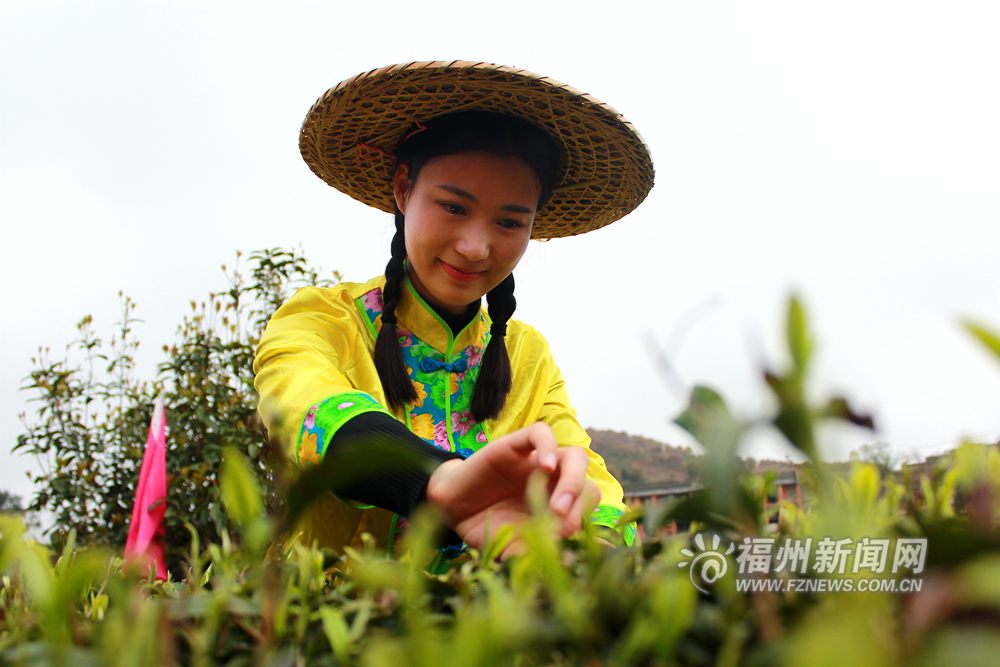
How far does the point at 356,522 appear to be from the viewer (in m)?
1.39

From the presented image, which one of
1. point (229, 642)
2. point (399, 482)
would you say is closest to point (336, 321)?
point (399, 482)

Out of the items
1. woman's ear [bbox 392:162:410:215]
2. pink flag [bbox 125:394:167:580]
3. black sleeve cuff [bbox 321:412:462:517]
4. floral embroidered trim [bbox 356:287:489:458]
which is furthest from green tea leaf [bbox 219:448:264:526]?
pink flag [bbox 125:394:167:580]

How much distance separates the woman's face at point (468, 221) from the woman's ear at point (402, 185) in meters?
0.13

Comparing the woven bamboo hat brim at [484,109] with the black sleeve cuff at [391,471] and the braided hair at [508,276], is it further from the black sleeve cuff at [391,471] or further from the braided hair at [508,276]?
the black sleeve cuff at [391,471]

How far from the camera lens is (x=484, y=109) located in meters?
1.49

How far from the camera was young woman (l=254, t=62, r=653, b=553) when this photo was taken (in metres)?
1.35

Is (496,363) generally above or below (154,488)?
above

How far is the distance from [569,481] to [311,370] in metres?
0.69

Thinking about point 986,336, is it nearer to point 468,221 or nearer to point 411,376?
point 468,221

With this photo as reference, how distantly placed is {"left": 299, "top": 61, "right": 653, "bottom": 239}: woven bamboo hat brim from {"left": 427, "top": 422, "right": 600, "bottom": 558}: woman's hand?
839 millimetres

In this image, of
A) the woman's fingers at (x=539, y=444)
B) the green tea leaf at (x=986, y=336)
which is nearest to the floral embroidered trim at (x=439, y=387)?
the woman's fingers at (x=539, y=444)

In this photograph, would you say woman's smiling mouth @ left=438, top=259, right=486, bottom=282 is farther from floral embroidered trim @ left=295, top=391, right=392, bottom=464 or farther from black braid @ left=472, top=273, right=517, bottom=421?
floral embroidered trim @ left=295, top=391, right=392, bottom=464

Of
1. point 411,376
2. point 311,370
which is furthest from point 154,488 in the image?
point 311,370

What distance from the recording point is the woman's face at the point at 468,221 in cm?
141
